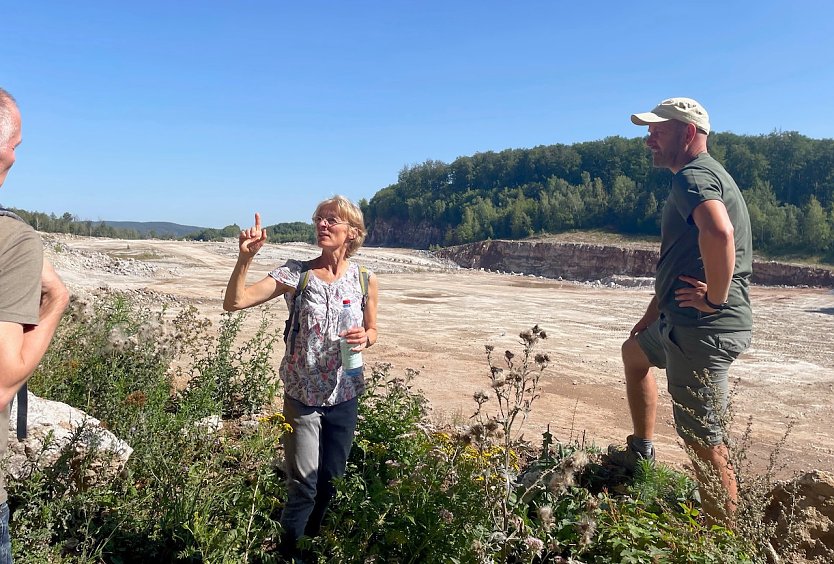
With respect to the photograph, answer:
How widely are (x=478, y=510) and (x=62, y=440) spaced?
7.65 feet

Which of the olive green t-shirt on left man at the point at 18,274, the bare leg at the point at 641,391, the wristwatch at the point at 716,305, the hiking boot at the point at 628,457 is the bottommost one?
the hiking boot at the point at 628,457

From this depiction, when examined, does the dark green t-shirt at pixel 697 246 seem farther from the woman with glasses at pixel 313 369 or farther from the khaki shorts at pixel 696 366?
the woman with glasses at pixel 313 369

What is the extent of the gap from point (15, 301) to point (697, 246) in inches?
115

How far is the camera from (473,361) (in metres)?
11.1

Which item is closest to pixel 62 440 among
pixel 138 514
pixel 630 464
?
pixel 138 514

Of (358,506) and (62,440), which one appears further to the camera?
(62,440)

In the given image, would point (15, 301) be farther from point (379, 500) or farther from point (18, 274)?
point (379, 500)

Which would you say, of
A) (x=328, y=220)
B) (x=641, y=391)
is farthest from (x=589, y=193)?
(x=328, y=220)

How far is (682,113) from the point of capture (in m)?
3.12

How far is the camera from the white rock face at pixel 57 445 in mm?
2828

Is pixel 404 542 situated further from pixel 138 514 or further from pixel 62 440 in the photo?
pixel 62 440

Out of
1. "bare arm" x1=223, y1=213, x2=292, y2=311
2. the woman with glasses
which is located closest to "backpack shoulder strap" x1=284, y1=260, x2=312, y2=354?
the woman with glasses

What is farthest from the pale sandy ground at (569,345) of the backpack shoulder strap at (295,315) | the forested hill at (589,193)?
the forested hill at (589,193)

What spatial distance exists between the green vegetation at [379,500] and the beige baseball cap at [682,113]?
1627mm
